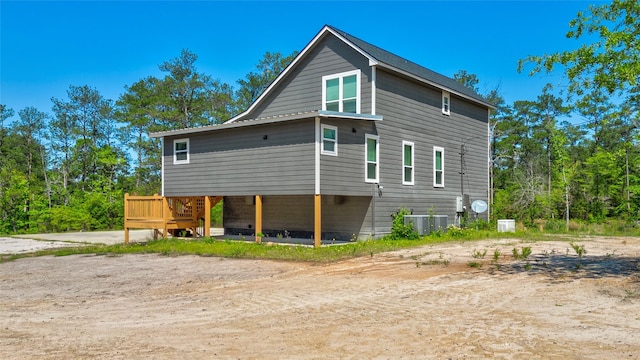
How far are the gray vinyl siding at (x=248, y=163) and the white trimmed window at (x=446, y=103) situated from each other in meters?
8.48

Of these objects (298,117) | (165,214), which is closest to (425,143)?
(298,117)

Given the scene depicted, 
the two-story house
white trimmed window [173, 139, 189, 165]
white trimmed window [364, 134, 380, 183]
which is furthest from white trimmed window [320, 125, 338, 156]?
white trimmed window [173, 139, 189, 165]

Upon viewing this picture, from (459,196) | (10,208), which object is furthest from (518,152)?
(10,208)

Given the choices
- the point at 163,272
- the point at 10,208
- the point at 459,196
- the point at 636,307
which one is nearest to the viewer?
the point at 636,307

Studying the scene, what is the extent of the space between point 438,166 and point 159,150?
102ft

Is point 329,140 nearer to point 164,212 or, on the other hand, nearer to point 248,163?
point 248,163

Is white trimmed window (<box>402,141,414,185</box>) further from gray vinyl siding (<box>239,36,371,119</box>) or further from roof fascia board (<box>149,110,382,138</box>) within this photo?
roof fascia board (<box>149,110,382,138</box>)

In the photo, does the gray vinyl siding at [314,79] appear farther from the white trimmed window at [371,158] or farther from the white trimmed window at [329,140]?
the white trimmed window at [329,140]

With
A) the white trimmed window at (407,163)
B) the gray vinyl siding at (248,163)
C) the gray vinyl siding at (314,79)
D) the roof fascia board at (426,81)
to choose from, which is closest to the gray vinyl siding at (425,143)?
the white trimmed window at (407,163)

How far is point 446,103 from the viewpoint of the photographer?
23172 mm

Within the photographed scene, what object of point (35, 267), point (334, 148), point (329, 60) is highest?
point (329, 60)

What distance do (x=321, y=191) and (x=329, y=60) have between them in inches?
246

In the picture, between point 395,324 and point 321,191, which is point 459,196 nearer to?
point 321,191

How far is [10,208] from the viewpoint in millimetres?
38781
